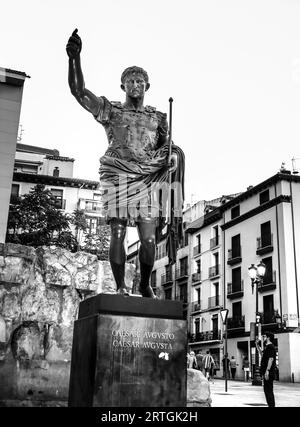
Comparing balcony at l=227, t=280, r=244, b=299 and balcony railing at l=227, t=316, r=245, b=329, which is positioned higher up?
balcony at l=227, t=280, r=244, b=299

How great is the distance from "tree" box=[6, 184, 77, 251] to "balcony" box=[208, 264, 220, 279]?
554 inches

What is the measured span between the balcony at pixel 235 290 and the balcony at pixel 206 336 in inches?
143

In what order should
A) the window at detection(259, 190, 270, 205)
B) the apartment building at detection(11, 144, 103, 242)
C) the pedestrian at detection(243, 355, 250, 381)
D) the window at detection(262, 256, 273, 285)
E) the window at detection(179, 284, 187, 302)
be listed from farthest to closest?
1. the window at detection(179, 284, 187, 302)
2. the apartment building at detection(11, 144, 103, 242)
3. the window at detection(259, 190, 270, 205)
4. the window at detection(262, 256, 273, 285)
5. the pedestrian at detection(243, 355, 250, 381)

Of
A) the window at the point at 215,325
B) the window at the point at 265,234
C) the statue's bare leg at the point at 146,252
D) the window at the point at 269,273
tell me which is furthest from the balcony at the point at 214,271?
the statue's bare leg at the point at 146,252

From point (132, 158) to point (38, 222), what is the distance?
29654mm

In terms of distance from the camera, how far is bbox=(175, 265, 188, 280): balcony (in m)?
48.1

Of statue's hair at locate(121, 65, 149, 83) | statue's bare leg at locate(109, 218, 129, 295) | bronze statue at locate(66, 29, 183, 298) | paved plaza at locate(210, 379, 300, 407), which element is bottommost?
paved plaza at locate(210, 379, 300, 407)

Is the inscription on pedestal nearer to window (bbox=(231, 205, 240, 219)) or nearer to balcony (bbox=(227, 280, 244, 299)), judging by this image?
balcony (bbox=(227, 280, 244, 299))

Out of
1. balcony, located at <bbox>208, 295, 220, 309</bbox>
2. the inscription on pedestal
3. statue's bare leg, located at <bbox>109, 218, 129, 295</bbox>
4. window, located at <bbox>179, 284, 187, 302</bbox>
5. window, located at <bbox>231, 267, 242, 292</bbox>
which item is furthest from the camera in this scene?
window, located at <bbox>179, 284, 187, 302</bbox>

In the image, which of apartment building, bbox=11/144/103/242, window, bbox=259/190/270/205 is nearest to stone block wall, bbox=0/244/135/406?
window, bbox=259/190/270/205

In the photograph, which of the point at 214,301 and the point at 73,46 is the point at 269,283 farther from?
the point at 73,46

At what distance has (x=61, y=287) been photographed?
23.2 ft

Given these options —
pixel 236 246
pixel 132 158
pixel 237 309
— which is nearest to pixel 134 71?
pixel 132 158
